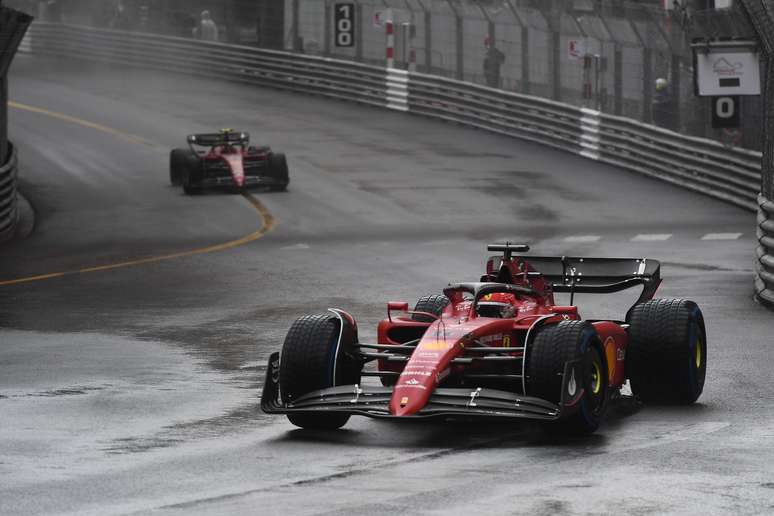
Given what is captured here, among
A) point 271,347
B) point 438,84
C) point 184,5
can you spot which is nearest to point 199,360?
point 271,347

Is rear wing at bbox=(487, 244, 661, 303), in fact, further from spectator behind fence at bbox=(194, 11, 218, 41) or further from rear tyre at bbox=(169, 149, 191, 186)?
spectator behind fence at bbox=(194, 11, 218, 41)

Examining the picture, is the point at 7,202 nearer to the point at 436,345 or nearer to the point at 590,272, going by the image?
the point at 590,272

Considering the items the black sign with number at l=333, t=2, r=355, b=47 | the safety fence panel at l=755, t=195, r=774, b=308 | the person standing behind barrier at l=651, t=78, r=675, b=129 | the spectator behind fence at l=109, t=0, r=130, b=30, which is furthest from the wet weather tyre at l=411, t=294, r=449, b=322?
the spectator behind fence at l=109, t=0, r=130, b=30

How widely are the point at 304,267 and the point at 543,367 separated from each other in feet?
42.2

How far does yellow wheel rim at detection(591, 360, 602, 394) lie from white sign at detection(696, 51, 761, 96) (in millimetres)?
16605

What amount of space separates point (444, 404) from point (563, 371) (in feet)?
2.58

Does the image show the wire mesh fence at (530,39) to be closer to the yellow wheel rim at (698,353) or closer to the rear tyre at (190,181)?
the rear tyre at (190,181)

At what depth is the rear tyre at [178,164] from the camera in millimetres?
32344

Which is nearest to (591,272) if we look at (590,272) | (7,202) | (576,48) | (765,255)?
(590,272)

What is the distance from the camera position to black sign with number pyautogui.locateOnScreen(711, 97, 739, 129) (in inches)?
1106

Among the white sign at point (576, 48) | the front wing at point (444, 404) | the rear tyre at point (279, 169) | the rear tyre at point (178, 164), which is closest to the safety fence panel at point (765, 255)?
the front wing at point (444, 404)

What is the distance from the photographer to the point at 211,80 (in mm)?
49750

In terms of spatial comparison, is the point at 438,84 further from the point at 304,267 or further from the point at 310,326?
the point at 310,326

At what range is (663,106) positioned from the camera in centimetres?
3331
